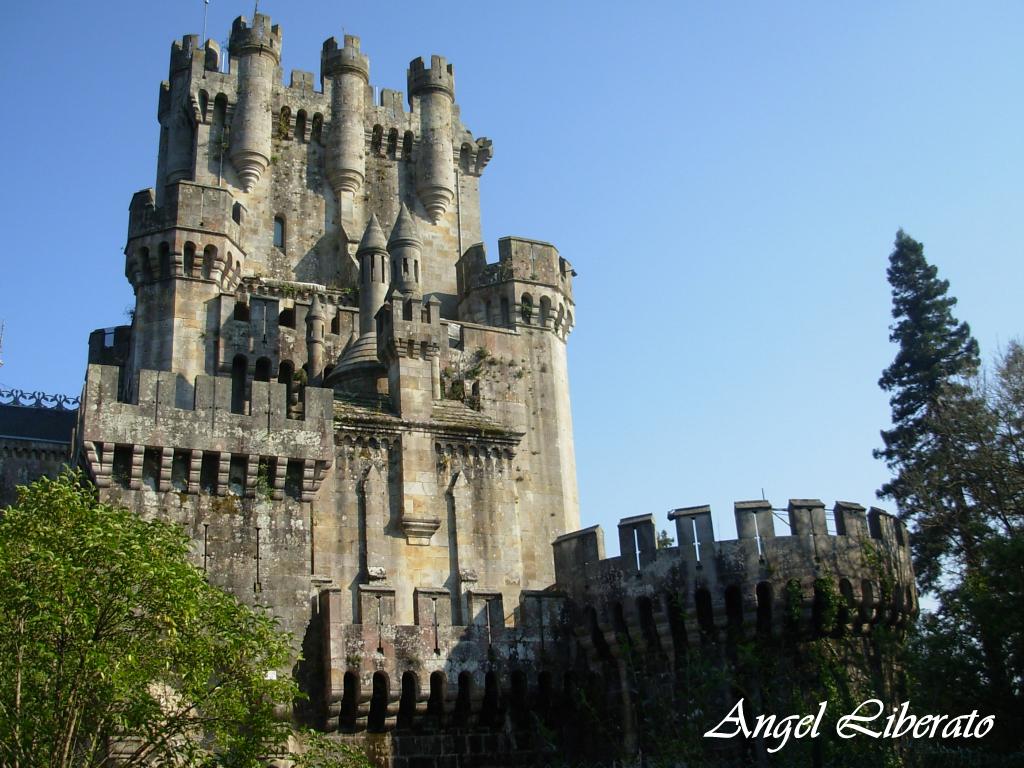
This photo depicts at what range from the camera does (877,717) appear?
86.5 ft

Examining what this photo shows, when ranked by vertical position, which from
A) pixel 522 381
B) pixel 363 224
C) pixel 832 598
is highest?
pixel 363 224

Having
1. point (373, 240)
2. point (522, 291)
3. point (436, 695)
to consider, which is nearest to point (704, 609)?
point (436, 695)

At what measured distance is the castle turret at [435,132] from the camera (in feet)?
168

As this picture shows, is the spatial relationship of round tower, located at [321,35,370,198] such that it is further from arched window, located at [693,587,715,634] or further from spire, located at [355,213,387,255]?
arched window, located at [693,587,715,634]

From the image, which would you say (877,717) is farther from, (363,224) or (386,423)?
(363,224)

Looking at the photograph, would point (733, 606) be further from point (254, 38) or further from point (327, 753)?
point (254, 38)

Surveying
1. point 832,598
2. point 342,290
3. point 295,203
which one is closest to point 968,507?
point 832,598

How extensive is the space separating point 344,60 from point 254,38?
3.79 m

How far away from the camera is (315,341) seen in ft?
136

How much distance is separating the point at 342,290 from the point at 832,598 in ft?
78.7

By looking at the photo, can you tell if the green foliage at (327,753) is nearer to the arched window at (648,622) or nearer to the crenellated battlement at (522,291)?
the arched window at (648,622)

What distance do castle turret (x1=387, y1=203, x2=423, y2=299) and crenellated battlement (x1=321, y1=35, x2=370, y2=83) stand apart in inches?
428
